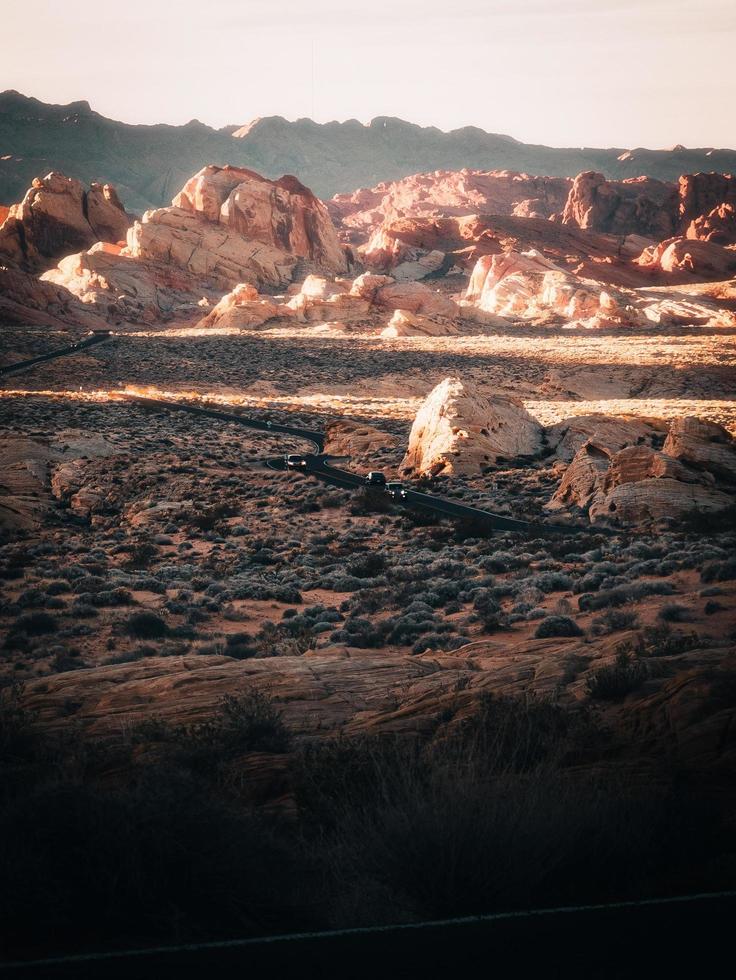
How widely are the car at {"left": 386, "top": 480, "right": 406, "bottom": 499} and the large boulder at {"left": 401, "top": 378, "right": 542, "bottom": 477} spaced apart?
111 inches

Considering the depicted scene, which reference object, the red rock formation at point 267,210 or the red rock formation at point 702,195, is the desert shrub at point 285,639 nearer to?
the red rock formation at point 267,210

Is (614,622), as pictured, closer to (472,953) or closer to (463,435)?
(472,953)

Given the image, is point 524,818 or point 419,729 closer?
point 524,818

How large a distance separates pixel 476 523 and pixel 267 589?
8.96m

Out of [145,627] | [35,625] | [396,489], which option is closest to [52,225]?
[396,489]

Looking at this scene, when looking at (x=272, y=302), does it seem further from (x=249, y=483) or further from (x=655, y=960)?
(x=655, y=960)

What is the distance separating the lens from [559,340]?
81.1m

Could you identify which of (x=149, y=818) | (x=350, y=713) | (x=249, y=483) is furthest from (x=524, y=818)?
(x=249, y=483)

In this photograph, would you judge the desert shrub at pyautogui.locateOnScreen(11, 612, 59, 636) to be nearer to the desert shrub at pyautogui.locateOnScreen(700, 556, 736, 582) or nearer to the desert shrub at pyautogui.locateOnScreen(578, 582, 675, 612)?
the desert shrub at pyautogui.locateOnScreen(578, 582, 675, 612)

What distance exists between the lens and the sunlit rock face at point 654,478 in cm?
2370

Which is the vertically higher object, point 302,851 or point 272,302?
point 272,302

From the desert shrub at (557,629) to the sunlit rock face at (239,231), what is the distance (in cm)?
11239

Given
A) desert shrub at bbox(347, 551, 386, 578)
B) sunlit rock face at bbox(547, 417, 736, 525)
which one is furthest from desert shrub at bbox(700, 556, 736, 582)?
sunlit rock face at bbox(547, 417, 736, 525)

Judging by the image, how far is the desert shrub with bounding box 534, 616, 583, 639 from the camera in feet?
38.9
